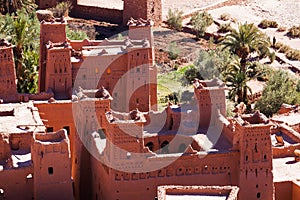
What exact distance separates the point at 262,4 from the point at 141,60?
42.0 meters

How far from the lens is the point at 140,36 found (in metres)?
40.0

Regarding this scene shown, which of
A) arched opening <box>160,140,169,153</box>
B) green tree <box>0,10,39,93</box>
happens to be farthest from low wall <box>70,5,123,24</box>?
arched opening <box>160,140,169,153</box>

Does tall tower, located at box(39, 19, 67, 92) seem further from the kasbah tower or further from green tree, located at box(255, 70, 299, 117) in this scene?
green tree, located at box(255, 70, 299, 117)

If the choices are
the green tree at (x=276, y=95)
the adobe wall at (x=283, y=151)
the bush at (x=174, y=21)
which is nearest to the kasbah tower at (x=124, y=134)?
the adobe wall at (x=283, y=151)

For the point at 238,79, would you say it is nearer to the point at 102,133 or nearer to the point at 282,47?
the point at 102,133

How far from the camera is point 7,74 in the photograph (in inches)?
1473

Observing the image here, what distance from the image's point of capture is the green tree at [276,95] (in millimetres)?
45531

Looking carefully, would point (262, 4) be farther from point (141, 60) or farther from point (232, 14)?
point (141, 60)

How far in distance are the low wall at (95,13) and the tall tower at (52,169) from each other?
34.2m

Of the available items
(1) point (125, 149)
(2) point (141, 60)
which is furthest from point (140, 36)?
(1) point (125, 149)

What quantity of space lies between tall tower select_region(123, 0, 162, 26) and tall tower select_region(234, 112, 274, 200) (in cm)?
3003

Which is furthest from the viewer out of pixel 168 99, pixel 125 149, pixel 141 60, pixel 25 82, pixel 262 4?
pixel 262 4

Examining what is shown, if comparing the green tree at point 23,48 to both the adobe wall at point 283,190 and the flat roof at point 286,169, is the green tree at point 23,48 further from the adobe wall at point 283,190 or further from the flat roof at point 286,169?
the adobe wall at point 283,190

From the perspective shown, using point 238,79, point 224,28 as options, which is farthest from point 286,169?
point 224,28
